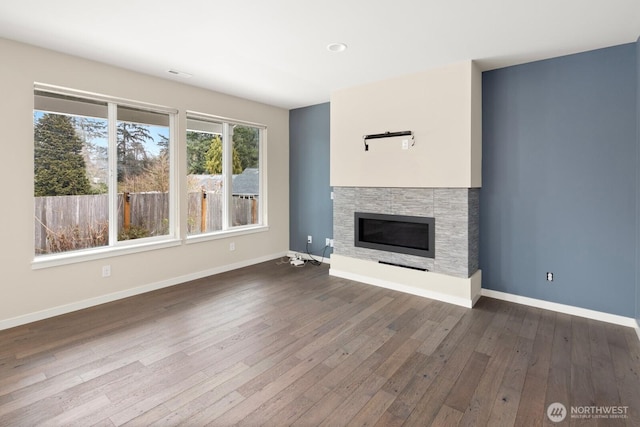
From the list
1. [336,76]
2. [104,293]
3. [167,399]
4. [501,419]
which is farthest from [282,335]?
[336,76]

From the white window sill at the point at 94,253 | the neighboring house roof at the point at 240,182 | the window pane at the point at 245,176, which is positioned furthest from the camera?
the window pane at the point at 245,176

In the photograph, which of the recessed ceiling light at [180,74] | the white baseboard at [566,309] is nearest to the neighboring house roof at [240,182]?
the recessed ceiling light at [180,74]

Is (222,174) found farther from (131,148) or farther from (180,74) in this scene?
(180,74)

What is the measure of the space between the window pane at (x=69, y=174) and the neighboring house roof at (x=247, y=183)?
1836 millimetres

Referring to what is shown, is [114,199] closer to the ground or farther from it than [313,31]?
closer to the ground

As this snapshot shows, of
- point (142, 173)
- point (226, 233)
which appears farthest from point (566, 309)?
point (142, 173)

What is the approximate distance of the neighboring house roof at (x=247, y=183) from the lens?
205 inches

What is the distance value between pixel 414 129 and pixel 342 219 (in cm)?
155

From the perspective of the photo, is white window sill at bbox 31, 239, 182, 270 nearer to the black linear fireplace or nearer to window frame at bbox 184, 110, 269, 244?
window frame at bbox 184, 110, 269, 244

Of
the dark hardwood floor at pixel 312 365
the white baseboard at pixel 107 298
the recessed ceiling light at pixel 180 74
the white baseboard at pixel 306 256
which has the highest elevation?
the recessed ceiling light at pixel 180 74

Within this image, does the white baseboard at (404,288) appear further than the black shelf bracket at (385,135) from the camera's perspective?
No

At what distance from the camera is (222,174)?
4.98 metres

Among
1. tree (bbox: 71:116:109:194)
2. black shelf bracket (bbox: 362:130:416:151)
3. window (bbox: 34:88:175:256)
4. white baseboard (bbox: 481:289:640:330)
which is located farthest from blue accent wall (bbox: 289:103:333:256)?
tree (bbox: 71:116:109:194)

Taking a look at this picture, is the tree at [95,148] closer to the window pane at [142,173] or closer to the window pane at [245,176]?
the window pane at [142,173]
